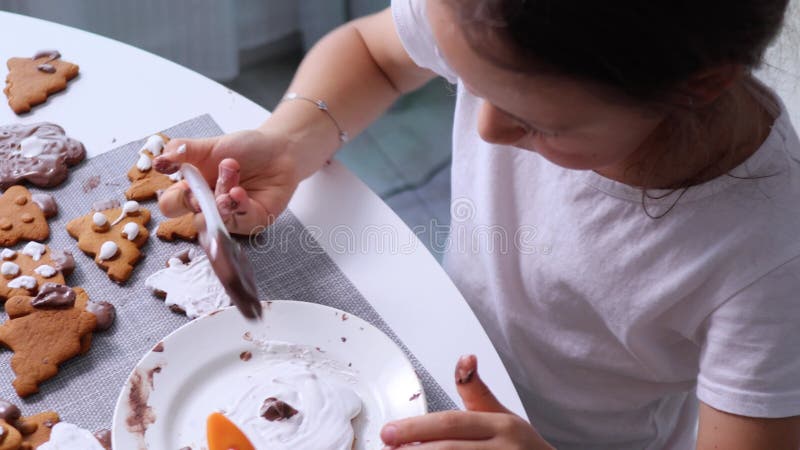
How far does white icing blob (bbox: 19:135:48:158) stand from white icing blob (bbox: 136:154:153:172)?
10cm

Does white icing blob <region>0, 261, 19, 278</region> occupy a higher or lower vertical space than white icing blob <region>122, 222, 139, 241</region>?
lower

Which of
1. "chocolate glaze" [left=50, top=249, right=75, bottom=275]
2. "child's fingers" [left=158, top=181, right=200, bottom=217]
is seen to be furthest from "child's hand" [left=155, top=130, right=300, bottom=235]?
"chocolate glaze" [left=50, top=249, right=75, bottom=275]

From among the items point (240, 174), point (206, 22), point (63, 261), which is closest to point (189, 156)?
point (240, 174)

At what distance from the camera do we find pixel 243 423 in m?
0.70

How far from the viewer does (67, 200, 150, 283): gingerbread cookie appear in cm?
81

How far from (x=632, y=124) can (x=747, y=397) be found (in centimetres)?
26

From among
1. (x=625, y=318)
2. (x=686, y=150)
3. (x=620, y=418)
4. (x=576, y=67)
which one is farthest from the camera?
(x=620, y=418)

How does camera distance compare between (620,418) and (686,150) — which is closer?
(686,150)

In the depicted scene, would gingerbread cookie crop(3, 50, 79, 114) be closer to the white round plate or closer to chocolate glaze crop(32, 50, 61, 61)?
chocolate glaze crop(32, 50, 61, 61)

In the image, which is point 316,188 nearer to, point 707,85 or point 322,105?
point 322,105

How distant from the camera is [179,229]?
2.75ft

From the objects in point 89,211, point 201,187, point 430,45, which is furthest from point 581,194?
point 89,211

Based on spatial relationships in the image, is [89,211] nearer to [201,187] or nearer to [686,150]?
[201,187]

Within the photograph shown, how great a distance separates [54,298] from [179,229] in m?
0.13
